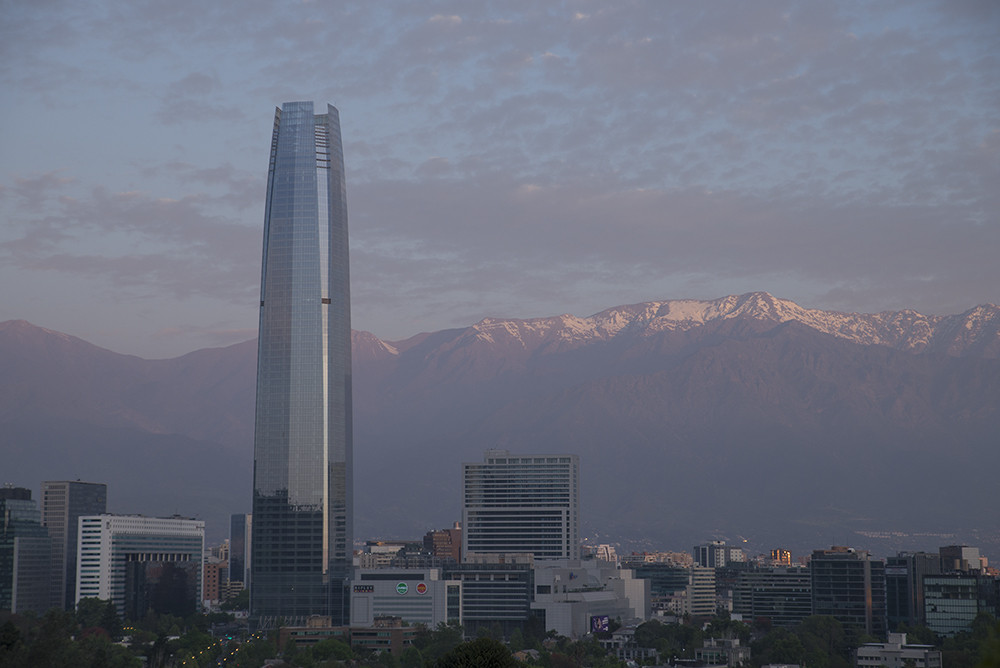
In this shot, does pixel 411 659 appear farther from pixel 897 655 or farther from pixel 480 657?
pixel 480 657

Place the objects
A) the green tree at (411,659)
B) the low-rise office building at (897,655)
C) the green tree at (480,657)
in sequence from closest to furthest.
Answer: the green tree at (480,657)
the low-rise office building at (897,655)
the green tree at (411,659)

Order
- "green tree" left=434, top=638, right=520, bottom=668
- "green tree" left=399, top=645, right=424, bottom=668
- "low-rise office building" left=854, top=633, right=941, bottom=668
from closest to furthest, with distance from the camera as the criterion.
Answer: "green tree" left=434, top=638, right=520, bottom=668
"low-rise office building" left=854, top=633, right=941, bottom=668
"green tree" left=399, top=645, right=424, bottom=668

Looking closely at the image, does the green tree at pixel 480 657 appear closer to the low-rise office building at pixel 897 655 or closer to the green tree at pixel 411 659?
the green tree at pixel 411 659

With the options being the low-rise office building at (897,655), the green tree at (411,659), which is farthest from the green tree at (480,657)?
the low-rise office building at (897,655)

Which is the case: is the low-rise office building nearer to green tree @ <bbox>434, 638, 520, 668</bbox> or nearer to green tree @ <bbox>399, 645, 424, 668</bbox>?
green tree @ <bbox>399, 645, 424, 668</bbox>

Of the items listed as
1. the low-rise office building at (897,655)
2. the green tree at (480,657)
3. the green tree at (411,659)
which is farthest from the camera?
the green tree at (411,659)

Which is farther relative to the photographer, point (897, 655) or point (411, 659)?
point (411, 659)

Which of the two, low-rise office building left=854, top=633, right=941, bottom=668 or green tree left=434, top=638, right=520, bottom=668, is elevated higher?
green tree left=434, top=638, right=520, bottom=668

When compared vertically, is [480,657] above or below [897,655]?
above

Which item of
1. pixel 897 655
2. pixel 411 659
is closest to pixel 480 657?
pixel 411 659

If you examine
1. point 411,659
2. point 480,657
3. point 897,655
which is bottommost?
point 411,659

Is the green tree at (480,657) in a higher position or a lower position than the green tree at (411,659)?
higher

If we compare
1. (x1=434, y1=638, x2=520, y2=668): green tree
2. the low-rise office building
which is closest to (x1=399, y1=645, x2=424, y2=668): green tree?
the low-rise office building

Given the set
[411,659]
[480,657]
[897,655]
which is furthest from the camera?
[411,659]
